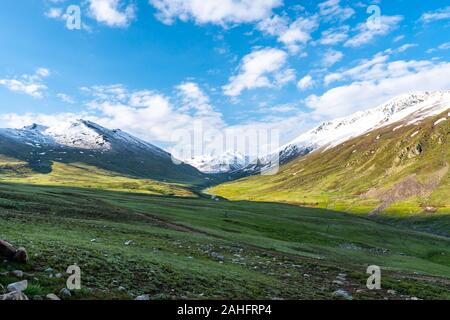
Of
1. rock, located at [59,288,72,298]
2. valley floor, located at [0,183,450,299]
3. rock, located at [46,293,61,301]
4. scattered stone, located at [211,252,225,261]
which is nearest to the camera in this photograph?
rock, located at [46,293,61,301]

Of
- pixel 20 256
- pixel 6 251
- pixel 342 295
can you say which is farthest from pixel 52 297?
pixel 342 295

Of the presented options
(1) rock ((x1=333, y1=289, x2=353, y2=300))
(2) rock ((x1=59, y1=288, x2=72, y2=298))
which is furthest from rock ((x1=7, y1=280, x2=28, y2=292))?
(1) rock ((x1=333, y1=289, x2=353, y2=300))

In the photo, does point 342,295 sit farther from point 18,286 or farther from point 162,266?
point 18,286

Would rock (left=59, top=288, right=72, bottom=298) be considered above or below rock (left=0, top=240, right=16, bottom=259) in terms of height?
below

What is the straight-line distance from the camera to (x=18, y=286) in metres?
Answer: 14.5

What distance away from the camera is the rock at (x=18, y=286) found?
46.7 ft

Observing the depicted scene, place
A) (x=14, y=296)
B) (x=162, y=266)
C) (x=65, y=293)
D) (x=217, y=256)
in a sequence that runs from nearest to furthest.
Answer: (x=14, y=296)
(x=65, y=293)
(x=162, y=266)
(x=217, y=256)

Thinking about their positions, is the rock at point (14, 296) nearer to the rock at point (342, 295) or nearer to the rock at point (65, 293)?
the rock at point (65, 293)

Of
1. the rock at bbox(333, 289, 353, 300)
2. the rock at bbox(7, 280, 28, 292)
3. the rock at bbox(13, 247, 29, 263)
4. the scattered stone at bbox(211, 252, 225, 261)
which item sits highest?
the rock at bbox(13, 247, 29, 263)

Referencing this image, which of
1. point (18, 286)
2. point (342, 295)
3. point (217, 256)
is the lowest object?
point (342, 295)

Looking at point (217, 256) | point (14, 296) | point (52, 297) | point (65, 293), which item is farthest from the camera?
point (217, 256)

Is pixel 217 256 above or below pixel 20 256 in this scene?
below

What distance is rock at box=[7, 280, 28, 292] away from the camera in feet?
46.7

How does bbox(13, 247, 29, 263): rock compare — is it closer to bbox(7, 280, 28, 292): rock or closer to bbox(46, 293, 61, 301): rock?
bbox(7, 280, 28, 292): rock
